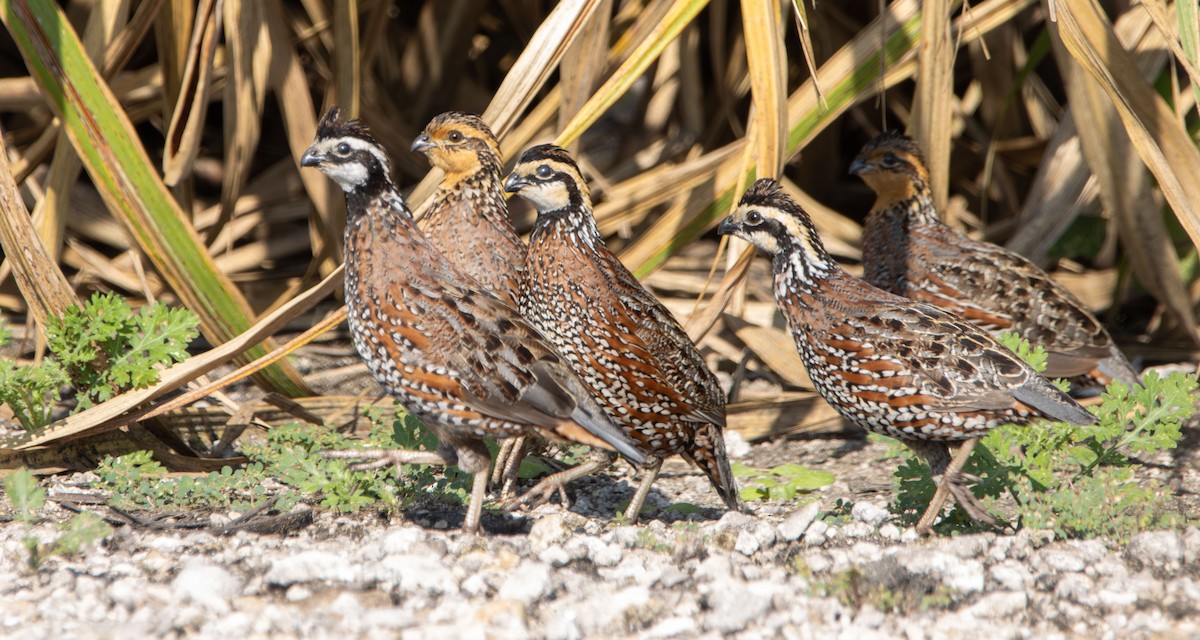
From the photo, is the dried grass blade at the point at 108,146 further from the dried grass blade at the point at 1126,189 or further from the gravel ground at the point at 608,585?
the dried grass blade at the point at 1126,189

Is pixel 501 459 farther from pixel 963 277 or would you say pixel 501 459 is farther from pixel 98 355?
pixel 963 277

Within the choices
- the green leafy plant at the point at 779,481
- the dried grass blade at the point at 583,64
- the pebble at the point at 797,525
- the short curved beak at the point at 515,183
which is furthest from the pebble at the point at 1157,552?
the dried grass blade at the point at 583,64

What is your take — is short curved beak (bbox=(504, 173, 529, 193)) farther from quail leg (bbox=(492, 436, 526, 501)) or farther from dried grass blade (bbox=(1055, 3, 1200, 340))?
dried grass blade (bbox=(1055, 3, 1200, 340))

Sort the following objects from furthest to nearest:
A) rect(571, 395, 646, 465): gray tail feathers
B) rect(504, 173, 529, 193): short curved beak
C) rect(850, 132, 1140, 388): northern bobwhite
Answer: rect(850, 132, 1140, 388): northern bobwhite, rect(504, 173, 529, 193): short curved beak, rect(571, 395, 646, 465): gray tail feathers

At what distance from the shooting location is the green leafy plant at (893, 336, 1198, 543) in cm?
408

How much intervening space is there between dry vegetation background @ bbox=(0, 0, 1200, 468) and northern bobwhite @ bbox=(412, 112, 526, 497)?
300mm

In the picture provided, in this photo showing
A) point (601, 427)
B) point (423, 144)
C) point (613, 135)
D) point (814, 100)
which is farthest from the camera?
point (613, 135)

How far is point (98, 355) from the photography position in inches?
198

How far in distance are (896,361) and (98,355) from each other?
2.96 meters

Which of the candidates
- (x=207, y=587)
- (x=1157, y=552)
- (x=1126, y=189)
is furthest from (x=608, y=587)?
(x=1126, y=189)

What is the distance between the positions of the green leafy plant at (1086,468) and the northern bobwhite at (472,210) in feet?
5.96

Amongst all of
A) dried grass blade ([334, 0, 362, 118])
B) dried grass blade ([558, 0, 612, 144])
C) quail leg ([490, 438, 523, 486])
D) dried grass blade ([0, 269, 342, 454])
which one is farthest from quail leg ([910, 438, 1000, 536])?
dried grass blade ([334, 0, 362, 118])

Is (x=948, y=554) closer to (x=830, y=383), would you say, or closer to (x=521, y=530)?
(x=830, y=383)

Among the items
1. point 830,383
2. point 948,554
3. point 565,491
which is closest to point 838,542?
point 948,554
